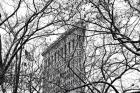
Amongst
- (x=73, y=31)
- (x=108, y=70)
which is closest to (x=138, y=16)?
(x=73, y=31)

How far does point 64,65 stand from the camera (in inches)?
565

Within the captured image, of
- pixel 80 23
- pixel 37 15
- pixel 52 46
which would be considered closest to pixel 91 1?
pixel 80 23

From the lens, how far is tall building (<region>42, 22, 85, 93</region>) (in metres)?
12.6

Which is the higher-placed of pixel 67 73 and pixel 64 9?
Result: pixel 64 9

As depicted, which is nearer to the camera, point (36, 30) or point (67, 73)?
point (36, 30)

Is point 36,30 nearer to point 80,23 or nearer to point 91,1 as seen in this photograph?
point 80,23

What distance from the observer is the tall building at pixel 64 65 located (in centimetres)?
1265

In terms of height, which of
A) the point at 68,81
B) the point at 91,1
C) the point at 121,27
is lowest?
the point at 68,81

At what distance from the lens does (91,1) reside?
886 cm

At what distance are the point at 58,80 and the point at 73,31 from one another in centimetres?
494

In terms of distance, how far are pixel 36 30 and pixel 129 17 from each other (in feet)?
11.6

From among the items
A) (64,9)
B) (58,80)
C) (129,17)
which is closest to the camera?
(129,17)

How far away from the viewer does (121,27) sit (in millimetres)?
9727

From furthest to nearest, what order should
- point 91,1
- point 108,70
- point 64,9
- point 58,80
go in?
point 58,80, point 108,70, point 64,9, point 91,1
